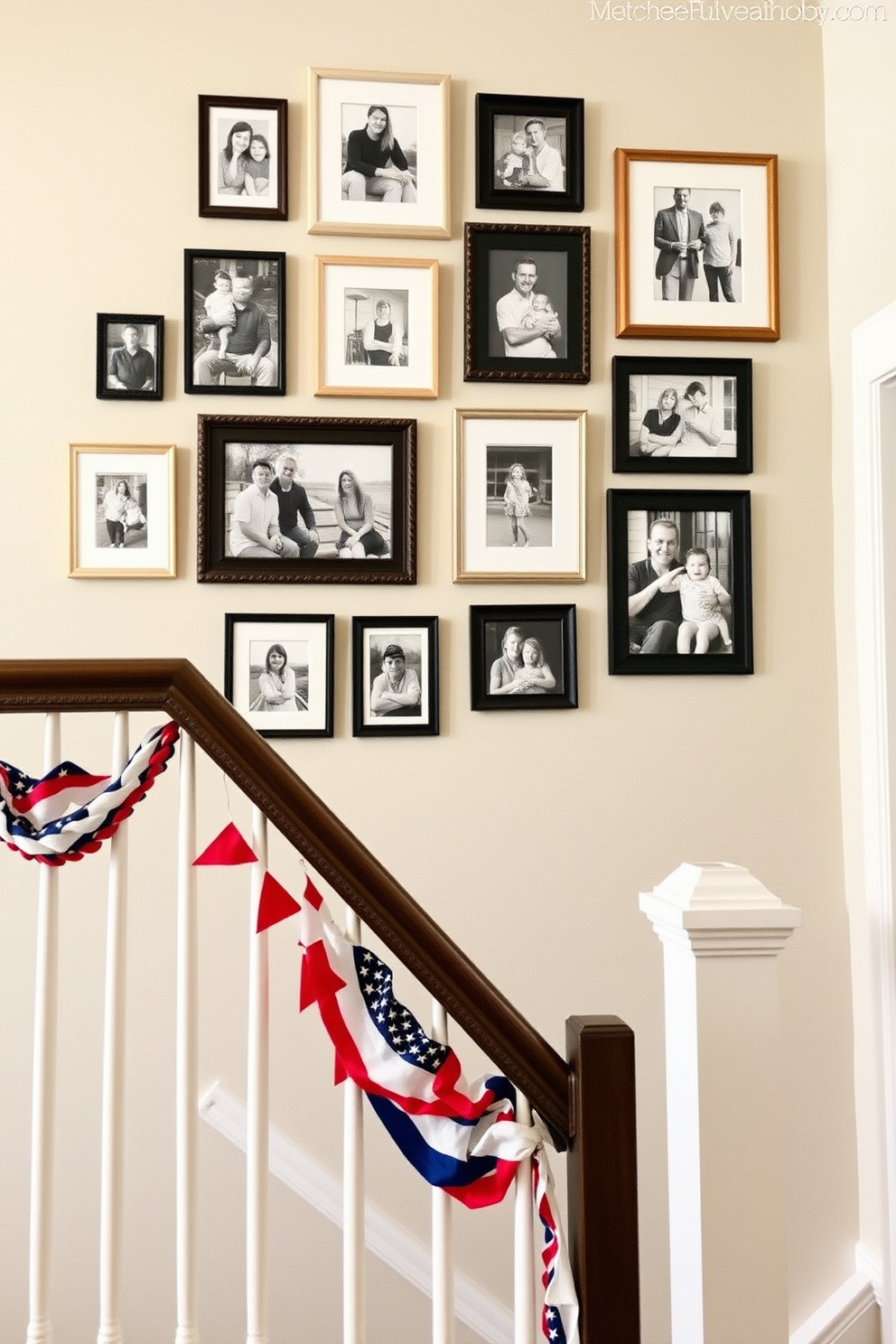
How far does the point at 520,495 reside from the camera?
2.34m

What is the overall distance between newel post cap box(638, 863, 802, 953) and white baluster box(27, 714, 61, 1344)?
674 millimetres

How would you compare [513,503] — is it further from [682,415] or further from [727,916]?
[727,916]

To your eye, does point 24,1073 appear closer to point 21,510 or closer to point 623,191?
point 21,510

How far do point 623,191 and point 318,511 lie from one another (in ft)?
3.18

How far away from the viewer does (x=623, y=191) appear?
2371mm

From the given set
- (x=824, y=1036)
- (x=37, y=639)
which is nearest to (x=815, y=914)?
(x=824, y=1036)

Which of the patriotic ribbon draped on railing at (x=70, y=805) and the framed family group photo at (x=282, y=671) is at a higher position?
the framed family group photo at (x=282, y=671)

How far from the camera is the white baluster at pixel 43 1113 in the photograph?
106 centimetres

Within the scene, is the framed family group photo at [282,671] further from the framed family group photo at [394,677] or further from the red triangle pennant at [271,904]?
the red triangle pennant at [271,904]

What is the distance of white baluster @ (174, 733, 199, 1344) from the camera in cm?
107

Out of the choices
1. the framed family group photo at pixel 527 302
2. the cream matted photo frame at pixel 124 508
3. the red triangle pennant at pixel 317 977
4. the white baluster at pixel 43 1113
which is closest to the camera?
the white baluster at pixel 43 1113

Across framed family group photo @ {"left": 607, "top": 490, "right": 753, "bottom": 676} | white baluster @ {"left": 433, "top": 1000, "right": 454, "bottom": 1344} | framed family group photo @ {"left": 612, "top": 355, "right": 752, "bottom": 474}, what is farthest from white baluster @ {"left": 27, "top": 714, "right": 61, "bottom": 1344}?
framed family group photo @ {"left": 612, "top": 355, "right": 752, "bottom": 474}

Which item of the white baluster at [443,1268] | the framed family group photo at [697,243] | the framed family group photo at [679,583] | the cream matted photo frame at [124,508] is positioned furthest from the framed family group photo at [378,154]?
the white baluster at [443,1268]

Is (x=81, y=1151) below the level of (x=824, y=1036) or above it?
below
